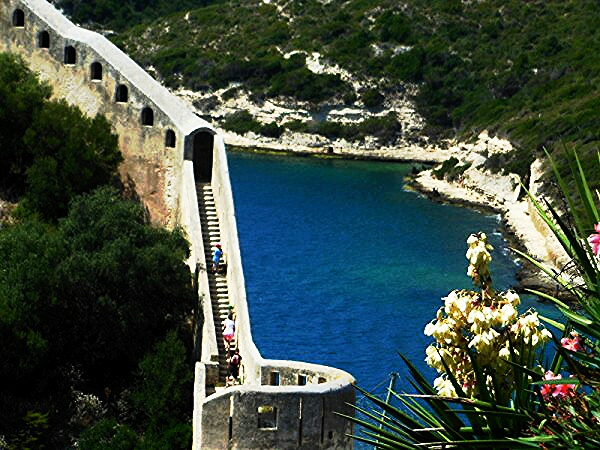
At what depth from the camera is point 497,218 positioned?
263 ft

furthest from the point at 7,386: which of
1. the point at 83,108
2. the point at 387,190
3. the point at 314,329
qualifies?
the point at 387,190

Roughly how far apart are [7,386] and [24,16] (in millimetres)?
8326

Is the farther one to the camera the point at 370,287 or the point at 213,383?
the point at 370,287

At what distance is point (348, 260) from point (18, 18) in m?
35.6

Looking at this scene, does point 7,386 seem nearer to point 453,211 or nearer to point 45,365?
point 45,365

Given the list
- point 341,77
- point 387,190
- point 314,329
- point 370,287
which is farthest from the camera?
point 341,77

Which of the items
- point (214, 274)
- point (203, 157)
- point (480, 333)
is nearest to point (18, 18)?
point (203, 157)

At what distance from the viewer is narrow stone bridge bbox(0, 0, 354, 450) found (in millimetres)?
23781

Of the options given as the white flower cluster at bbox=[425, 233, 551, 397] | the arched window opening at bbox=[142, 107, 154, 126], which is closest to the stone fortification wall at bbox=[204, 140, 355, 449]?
the arched window opening at bbox=[142, 107, 154, 126]

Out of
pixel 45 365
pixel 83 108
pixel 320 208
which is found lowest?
pixel 320 208

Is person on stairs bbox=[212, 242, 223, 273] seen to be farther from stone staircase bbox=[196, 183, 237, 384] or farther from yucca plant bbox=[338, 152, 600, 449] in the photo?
yucca plant bbox=[338, 152, 600, 449]

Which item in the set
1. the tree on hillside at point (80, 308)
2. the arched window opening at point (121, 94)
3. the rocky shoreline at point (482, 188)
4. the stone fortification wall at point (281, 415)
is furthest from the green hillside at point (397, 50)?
the stone fortification wall at point (281, 415)

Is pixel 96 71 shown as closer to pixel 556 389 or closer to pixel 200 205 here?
pixel 200 205

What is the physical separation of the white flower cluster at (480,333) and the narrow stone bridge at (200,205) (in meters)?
12.5
